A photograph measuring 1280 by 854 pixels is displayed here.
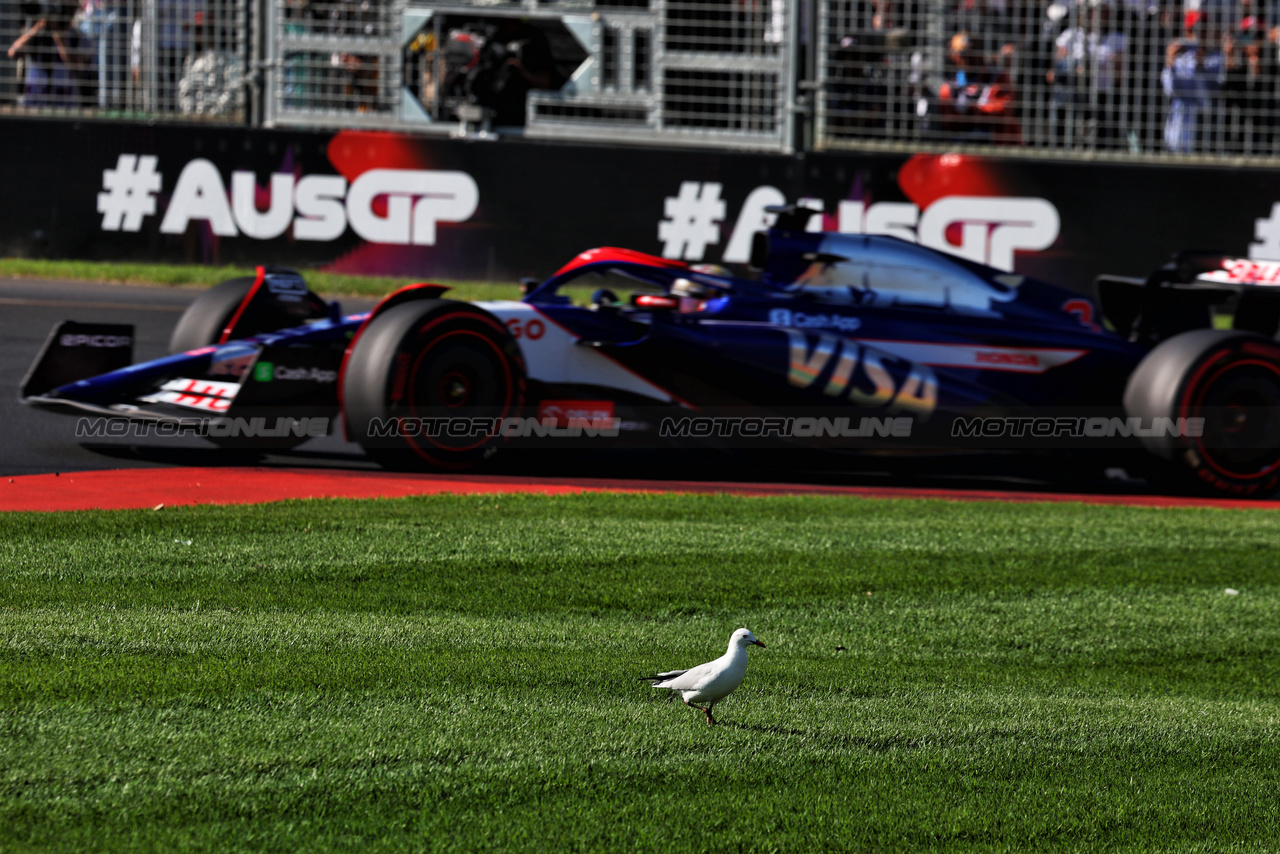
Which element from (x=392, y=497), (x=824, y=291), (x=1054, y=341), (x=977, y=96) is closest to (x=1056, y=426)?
(x=1054, y=341)

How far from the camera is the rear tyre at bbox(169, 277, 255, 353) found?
8945 millimetres

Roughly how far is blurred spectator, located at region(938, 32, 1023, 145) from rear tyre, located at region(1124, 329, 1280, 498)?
620cm

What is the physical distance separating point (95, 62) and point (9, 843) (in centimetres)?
1285

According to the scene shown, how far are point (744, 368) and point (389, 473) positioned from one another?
218 centimetres

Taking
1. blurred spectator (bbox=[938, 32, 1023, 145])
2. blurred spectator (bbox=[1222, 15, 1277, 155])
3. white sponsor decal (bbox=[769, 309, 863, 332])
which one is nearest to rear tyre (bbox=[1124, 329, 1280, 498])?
white sponsor decal (bbox=[769, 309, 863, 332])

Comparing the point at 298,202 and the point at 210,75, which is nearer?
Result: the point at 298,202

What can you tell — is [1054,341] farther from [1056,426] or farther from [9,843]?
[9,843]

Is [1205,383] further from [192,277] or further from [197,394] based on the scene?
[192,277]

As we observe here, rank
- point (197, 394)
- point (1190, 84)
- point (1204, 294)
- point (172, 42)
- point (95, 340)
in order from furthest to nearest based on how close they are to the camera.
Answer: point (1190, 84) → point (172, 42) → point (1204, 294) → point (95, 340) → point (197, 394)

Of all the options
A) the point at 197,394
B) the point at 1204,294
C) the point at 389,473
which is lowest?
the point at 389,473

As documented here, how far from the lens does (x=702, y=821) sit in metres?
3.44

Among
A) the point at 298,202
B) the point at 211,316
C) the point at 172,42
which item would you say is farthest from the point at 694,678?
the point at 172,42

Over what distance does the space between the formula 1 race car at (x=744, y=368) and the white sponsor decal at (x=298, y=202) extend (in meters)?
5.00

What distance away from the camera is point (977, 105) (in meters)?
14.9
